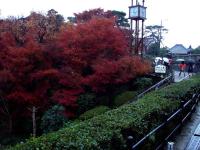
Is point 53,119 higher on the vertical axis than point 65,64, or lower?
lower

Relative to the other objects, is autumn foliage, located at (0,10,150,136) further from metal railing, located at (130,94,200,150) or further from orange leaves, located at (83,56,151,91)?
metal railing, located at (130,94,200,150)

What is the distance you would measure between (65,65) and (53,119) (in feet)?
13.7

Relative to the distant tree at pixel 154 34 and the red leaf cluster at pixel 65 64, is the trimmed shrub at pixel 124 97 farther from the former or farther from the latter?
the distant tree at pixel 154 34

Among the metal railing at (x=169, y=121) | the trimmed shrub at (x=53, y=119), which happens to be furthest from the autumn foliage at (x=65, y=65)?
the metal railing at (x=169, y=121)

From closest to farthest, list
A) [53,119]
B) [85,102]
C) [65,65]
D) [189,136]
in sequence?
1. [189,136]
2. [53,119]
3. [65,65]
4. [85,102]

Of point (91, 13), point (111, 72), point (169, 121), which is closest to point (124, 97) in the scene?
point (111, 72)

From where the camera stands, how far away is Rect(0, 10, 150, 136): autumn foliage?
25891 mm

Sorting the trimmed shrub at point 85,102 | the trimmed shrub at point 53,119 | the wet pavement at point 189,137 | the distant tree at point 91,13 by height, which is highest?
the distant tree at point 91,13

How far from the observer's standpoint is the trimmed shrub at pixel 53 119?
25953 millimetres

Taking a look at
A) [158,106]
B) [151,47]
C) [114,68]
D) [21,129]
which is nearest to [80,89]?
[114,68]

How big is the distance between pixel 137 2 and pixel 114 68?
14450 mm

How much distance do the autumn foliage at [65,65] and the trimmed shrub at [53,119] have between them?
73 cm

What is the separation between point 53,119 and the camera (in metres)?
26.1

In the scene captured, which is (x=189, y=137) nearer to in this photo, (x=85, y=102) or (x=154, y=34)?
(x=85, y=102)
